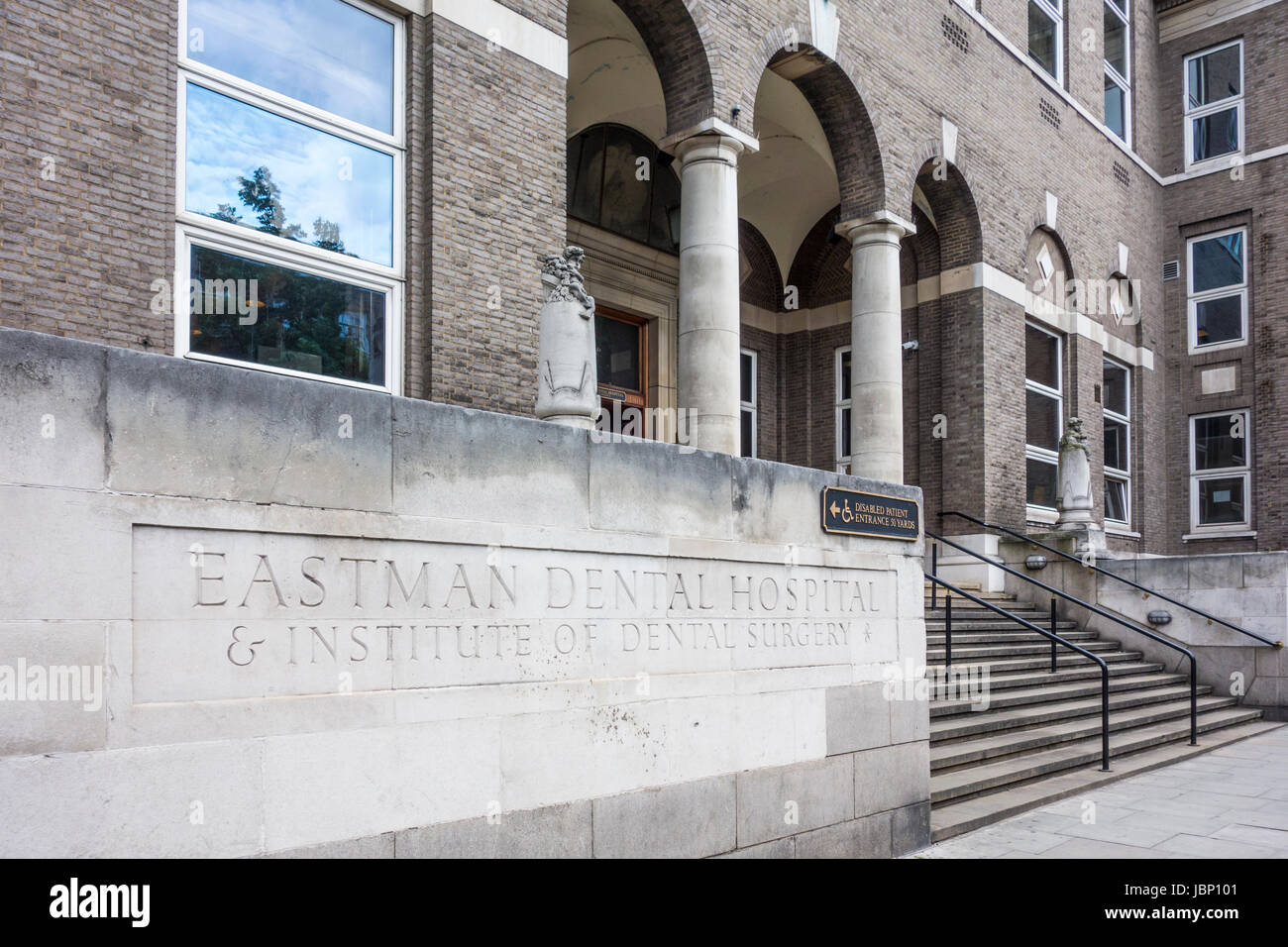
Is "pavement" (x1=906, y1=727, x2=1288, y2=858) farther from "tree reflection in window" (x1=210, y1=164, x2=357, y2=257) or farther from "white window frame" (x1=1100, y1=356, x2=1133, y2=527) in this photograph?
"white window frame" (x1=1100, y1=356, x2=1133, y2=527)

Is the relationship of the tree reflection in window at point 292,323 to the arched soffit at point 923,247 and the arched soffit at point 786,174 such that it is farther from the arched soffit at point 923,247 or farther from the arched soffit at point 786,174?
the arched soffit at point 923,247

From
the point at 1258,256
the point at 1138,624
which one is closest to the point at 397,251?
the point at 1138,624

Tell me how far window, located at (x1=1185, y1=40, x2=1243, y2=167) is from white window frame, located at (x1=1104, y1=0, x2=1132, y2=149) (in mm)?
1908

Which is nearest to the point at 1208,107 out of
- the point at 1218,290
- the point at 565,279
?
the point at 1218,290

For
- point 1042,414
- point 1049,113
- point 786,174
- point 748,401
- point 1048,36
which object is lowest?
point 1042,414

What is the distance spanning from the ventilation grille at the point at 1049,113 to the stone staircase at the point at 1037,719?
8.93 meters

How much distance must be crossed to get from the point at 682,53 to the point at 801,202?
7.75 meters

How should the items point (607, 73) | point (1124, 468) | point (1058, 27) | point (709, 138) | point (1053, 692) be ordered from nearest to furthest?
point (1053, 692)
point (709, 138)
point (607, 73)
point (1058, 27)
point (1124, 468)

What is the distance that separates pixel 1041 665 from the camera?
1255 centimetres

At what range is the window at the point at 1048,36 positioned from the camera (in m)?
19.2

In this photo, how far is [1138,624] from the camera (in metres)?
15.2

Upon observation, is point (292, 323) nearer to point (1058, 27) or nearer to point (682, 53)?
point (682, 53)

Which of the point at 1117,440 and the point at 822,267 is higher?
the point at 822,267

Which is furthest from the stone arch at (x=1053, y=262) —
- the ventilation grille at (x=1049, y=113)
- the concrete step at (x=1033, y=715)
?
the concrete step at (x=1033, y=715)
